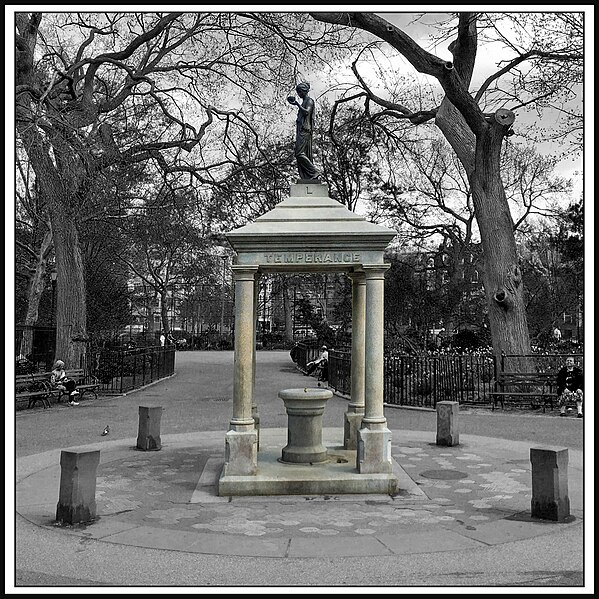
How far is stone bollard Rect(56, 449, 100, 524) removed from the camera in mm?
6941

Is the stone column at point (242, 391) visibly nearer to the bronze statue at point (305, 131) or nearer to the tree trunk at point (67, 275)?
the bronze statue at point (305, 131)

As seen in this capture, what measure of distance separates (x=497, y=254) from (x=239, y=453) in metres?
14.2

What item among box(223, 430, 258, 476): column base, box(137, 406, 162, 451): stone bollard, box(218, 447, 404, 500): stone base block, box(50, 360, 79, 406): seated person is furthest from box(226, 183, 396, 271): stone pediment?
box(50, 360, 79, 406): seated person

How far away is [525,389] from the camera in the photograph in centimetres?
1819

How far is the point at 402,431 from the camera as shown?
543 inches

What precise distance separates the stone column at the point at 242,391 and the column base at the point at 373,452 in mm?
1420

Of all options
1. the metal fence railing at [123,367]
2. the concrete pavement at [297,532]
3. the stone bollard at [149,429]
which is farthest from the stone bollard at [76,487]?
the metal fence railing at [123,367]

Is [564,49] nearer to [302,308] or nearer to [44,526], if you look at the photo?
[44,526]

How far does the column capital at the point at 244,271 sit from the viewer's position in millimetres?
8711

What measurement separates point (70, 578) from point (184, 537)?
137 centimetres

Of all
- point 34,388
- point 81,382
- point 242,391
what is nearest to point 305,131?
Answer: point 242,391

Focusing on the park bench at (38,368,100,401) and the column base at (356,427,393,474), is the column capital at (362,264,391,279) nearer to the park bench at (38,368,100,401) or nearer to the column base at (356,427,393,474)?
the column base at (356,427,393,474)

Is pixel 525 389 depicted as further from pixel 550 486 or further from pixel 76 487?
pixel 76 487

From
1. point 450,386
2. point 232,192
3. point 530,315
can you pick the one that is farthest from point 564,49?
point 530,315
